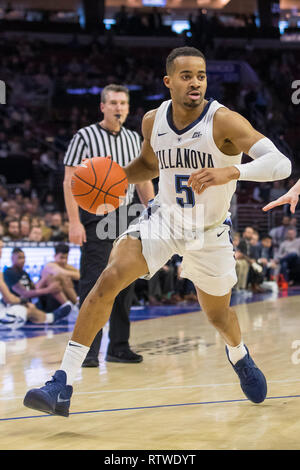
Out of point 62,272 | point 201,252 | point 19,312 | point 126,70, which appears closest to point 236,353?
point 201,252

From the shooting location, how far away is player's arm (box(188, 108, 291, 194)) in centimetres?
306

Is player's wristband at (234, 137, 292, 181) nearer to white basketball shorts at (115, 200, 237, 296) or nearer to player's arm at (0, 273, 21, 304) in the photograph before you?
white basketball shorts at (115, 200, 237, 296)

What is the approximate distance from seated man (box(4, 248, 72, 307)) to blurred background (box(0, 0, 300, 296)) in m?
4.20

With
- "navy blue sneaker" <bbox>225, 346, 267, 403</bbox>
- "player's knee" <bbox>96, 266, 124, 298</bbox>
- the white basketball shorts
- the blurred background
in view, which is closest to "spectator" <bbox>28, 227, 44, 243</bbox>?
the blurred background

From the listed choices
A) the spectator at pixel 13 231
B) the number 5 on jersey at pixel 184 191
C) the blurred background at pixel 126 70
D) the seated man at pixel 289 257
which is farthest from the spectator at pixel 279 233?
the number 5 on jersey at pixel 184 191

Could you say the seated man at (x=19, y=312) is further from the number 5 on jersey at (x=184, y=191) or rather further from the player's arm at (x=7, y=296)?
the number 5 on jersey at (x=184, y=191)

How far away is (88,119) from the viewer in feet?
59.6

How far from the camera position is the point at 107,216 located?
5195 mm

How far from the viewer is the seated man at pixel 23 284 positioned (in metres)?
8.16

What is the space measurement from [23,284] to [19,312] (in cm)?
74

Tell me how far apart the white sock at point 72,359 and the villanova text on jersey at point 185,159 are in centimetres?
105

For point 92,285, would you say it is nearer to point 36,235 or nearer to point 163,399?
point 163,399

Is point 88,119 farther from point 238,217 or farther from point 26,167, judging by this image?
point 238,217
